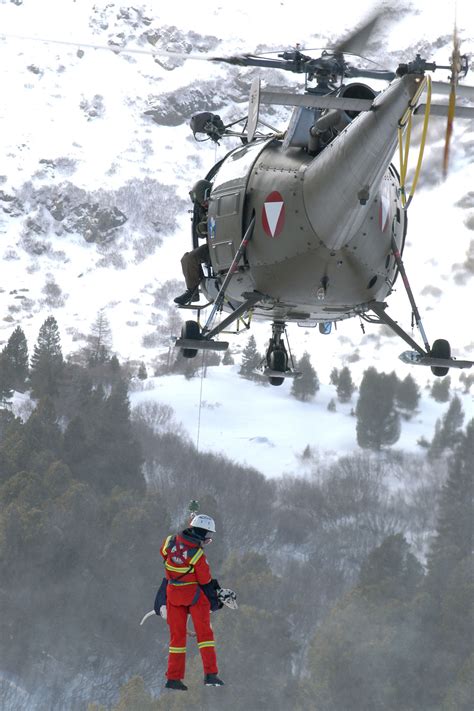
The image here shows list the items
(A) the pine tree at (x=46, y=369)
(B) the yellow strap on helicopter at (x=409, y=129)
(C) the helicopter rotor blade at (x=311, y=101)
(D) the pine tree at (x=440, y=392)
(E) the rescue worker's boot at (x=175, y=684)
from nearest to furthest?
(B) the yellow strap on helicopter at (x=409, y=129), (C) the helicopter rotor blade at (x=311, y=101), (E) the rescue worker's boot at (x=175, y=684), (A) the pine tree at (x=46, y=369), (D) the pine tree at (x=440, y=392)

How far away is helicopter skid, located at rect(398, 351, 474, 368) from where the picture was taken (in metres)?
19.5

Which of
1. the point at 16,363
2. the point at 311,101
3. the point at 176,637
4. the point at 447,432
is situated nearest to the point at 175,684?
the point at 176,637

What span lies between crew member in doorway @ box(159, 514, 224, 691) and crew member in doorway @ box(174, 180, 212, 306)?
5550 mm

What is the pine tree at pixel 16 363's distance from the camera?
13075 centimetres

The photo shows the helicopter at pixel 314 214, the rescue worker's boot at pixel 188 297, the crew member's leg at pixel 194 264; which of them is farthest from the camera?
the rescue worker's boot at pixel 188 297

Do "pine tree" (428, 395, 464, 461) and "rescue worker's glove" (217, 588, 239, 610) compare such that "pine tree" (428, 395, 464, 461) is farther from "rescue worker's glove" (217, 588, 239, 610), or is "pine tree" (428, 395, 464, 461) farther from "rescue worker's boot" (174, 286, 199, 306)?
"rescue worker's glove" (217, 588, 239, 610)

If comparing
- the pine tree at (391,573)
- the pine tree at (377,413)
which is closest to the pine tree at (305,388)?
the pine tree at (377,413)

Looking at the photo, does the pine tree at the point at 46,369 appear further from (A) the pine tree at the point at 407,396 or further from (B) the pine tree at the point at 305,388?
(A) the pine tree at the point at 407,396

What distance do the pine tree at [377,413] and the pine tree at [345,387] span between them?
761 cm

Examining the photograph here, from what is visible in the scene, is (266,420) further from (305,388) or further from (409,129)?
(409,129)

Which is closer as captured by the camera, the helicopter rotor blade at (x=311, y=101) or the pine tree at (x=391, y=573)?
the helicopter rotor blade at (x=311, y=101)

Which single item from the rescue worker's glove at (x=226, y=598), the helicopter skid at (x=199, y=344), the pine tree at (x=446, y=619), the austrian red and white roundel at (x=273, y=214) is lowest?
the pine tree at (x=446, y=619)

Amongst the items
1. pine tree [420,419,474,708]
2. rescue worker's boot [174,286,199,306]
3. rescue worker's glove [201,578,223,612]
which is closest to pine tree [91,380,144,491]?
pine tree [420,419,474,708]

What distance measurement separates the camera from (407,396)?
140750mm
